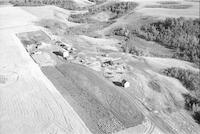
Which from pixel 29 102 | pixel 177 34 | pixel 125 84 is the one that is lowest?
pixel 29 102

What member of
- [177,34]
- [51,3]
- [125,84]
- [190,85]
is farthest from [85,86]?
[51,3]

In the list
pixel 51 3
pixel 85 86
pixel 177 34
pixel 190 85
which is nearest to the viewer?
pixel 85 86

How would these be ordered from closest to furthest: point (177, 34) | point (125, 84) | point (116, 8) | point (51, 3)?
point (125, 84) → point (177, 34) → point (116, 8) → point (51, 3)

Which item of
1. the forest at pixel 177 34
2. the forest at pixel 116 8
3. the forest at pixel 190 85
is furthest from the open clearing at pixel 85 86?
the forest at pixel 116 8

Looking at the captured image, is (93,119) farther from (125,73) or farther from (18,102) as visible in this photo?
(125,73)

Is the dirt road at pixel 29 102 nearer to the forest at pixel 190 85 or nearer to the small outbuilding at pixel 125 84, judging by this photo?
the small outbuilding at pixel 125 84

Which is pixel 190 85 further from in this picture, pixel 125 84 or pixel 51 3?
pixel 51 3
